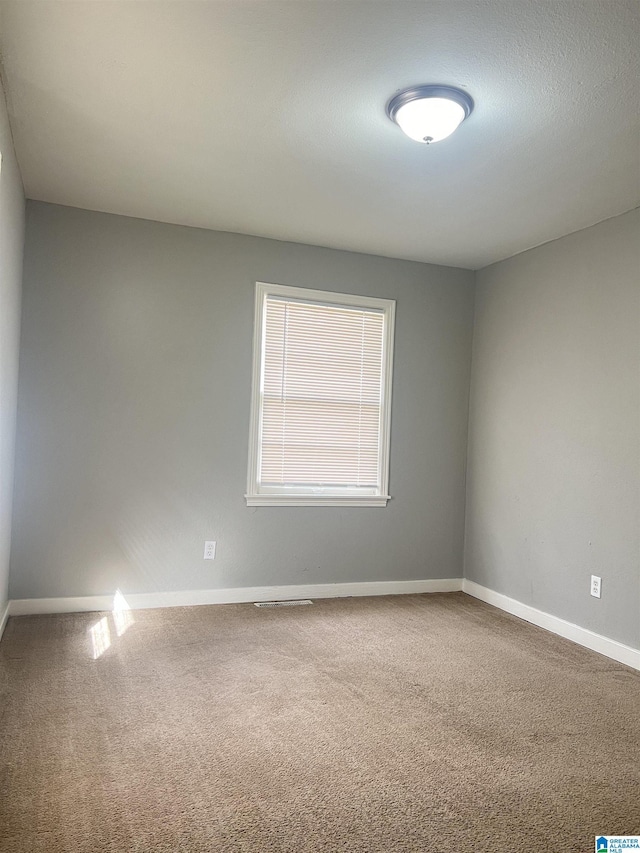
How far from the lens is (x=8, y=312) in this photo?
10.4 feet

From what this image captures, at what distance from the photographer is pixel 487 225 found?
3.98m

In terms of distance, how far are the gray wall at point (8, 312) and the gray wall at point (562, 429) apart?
3167 mm

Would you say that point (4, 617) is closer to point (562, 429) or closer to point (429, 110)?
point (429, 110)

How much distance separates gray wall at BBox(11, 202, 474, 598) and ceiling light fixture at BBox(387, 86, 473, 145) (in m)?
2.00

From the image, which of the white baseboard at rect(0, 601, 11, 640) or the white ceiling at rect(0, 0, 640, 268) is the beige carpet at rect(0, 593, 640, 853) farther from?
the white ceiling at rect(0, 0, 640, 268)

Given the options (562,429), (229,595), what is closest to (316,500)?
(229,595)

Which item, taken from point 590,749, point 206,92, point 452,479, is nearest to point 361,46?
point 206,92

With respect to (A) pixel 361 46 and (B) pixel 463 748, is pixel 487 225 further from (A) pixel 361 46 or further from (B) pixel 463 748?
(B) pixel 463 748

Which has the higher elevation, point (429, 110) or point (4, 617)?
point (429, 110)

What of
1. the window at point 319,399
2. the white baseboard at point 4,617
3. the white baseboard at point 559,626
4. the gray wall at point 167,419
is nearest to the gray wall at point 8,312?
the white baseboard at point 4,617

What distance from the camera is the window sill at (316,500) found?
4.43m

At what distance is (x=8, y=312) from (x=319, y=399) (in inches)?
84.0

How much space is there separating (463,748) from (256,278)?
10.3 feet

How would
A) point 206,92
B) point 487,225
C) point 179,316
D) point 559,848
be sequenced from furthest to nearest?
point 179,316 → point 487,225 → point 206,92 → point 559,848
